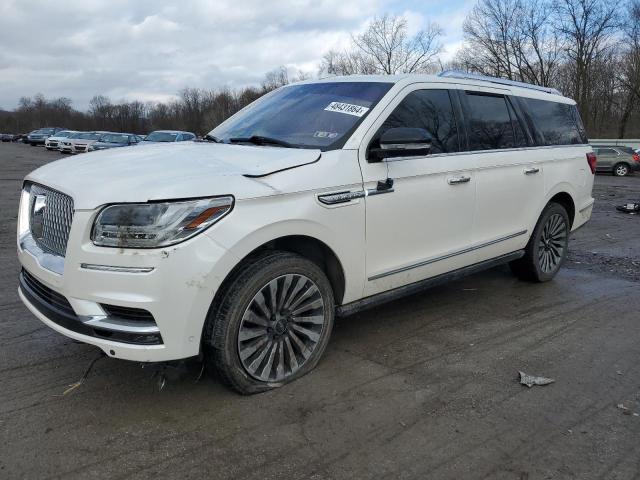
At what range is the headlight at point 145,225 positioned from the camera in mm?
2656

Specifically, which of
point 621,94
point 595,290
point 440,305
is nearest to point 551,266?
point 595,290

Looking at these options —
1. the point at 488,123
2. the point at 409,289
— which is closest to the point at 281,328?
the point at 409,289

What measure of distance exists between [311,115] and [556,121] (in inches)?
122

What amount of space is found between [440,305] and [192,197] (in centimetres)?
298

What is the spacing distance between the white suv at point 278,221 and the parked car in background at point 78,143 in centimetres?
3362

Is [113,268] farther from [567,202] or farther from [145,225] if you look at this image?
[567,202]

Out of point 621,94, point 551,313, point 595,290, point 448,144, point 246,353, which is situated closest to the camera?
point 246,353

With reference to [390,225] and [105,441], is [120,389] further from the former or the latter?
[390,225]

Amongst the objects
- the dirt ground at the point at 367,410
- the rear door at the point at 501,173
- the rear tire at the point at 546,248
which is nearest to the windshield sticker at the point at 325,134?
the rear door at the point at 501,173

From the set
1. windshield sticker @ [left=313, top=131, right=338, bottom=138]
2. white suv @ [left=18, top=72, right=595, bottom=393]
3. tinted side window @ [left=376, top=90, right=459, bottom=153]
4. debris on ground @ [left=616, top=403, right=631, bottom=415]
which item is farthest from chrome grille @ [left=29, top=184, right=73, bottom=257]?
debris on ground @ [left=616, top=403, right=631, bottom=415]

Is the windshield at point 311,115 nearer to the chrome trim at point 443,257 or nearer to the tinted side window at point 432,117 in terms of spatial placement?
the tinted side window at point 432,117

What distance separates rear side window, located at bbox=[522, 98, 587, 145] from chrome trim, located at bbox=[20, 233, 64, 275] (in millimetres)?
4360

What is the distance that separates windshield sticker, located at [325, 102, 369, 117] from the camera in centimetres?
372

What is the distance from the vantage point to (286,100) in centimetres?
434
